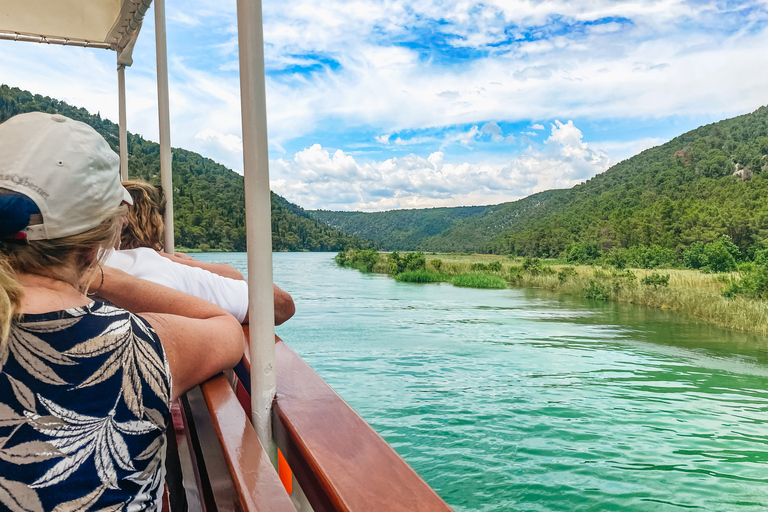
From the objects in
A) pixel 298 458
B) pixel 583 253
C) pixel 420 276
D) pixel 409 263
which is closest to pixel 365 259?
pixel 409 263

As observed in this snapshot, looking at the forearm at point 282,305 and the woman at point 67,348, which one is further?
the forearm at point 282,305

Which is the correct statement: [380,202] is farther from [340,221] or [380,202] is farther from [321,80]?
[321,80]

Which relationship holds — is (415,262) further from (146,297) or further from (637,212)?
(146,297)

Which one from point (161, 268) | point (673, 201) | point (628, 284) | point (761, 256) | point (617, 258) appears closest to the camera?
point (161, 268)

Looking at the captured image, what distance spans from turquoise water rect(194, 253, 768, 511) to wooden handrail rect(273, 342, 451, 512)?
4.93 meters

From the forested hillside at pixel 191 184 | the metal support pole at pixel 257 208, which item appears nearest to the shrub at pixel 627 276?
the forested hillside at pixel 191 184

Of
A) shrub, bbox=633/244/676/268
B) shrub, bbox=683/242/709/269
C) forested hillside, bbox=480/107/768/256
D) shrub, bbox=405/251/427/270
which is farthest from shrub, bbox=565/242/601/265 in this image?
shrub, bbox=405/251/427/270

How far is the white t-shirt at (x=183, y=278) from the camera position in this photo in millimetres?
1176

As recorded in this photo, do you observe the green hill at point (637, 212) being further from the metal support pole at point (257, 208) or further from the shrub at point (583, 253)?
the metal support pole at point (257, 208)

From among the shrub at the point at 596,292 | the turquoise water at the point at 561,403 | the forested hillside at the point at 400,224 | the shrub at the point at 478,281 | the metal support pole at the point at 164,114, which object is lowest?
the turquoise water at the point at 561,403

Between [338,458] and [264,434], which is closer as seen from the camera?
[338,458]

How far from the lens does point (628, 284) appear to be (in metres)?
22.8

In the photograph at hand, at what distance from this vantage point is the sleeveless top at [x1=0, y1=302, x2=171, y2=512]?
0.48 m

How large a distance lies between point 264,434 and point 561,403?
29.1 ft
